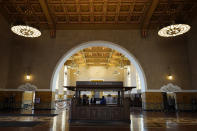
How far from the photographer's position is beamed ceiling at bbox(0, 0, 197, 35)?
10289 mm

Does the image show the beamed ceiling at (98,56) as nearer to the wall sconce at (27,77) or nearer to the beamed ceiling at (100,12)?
the beamed ceiling at (100,12)

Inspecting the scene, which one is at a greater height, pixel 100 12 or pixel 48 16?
pixel 100 12

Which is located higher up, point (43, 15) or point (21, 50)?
point (43, 15)

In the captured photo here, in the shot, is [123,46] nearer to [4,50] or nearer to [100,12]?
[100,12]

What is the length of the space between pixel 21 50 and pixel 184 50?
13605 mm

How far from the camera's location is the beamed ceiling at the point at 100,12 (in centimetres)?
1029

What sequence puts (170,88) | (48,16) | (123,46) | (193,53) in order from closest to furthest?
1. (48,16)
2. (193,53)
3. (170,88)
4. (123,46)

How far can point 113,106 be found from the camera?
7.32 metres

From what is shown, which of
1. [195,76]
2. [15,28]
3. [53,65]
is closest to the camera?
[15,28]

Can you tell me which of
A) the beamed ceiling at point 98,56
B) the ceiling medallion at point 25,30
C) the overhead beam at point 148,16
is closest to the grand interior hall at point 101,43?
the overhead beam at point 148,16

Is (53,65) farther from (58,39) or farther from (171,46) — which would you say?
(171,46)

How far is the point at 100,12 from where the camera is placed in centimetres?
1130

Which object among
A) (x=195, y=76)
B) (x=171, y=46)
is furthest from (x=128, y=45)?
(x=195, y=76)

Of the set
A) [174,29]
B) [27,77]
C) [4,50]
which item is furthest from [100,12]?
[4,50]
